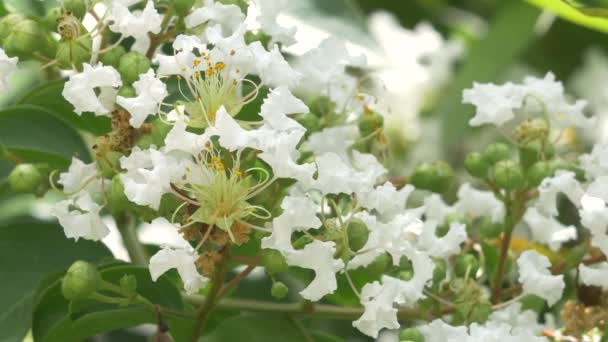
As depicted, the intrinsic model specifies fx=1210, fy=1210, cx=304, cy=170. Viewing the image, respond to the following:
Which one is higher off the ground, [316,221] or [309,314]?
[316,221]

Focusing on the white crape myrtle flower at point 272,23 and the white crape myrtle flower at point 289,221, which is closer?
the white crape myrtle flower at point 289,221

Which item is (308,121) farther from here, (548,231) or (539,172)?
(548,231)

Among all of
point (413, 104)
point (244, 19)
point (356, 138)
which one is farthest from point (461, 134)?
point (244, 19)

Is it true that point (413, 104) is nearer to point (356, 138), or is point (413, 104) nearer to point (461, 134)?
point (461, 134)

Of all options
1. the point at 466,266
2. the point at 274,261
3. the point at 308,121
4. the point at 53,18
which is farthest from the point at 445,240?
the point at 53,18

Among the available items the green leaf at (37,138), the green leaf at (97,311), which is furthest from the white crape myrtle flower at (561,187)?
the green leaf at (37,138)

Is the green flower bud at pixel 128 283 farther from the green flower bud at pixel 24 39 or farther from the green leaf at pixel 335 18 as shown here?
the green leaf at pixel 335 18
